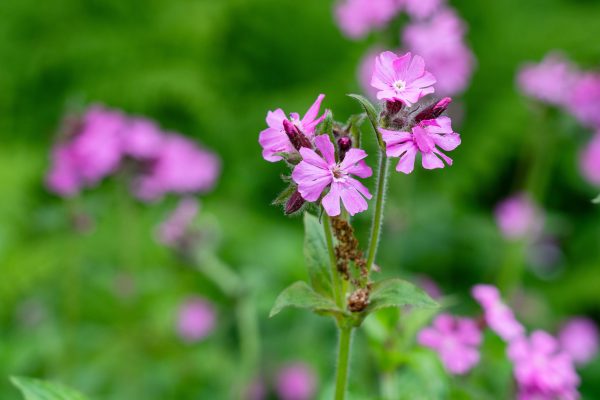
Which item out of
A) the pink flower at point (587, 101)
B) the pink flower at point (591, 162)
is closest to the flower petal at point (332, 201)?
the pink flower at point (587, 101)

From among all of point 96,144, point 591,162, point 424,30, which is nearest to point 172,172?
point 96,144

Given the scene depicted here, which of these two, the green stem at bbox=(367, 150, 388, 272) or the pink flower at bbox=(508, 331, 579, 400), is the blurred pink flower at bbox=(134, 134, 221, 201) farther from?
the green stem at bbox=(367, 150, 388, 272)

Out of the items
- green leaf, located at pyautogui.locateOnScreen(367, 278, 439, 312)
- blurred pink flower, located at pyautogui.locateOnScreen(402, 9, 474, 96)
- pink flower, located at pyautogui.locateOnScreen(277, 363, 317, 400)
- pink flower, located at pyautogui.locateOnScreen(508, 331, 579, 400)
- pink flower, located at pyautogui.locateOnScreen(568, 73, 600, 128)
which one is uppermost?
blurred pink flower, located at pyautogui.locateOnScreen(402, 9, 474, 96)

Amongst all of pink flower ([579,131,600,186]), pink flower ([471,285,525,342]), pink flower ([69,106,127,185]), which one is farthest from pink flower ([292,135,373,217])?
pink flower ([579,131,600,186])

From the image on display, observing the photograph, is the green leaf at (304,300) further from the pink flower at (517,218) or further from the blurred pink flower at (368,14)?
the pink flower at (517,218)

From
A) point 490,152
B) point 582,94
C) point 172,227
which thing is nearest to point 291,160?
point 172,227

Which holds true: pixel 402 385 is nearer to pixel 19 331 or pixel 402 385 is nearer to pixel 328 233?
pixel 328 233
